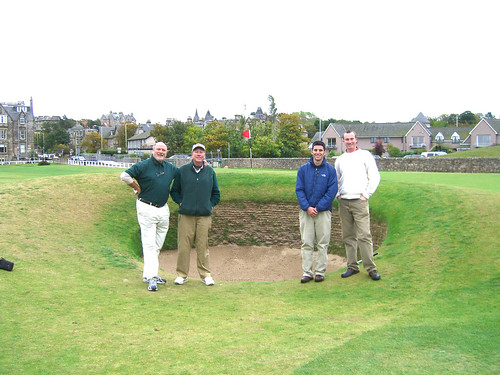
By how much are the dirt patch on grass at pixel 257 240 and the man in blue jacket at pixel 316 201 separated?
16.2ft

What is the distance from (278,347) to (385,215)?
915 centimetres

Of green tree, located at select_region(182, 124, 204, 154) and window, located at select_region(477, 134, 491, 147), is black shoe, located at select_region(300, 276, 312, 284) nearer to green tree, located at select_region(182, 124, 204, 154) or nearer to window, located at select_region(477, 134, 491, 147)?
green tree, located at select_region(182, 124, 204, 154)

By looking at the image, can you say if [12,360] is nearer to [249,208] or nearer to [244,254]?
[244,254]

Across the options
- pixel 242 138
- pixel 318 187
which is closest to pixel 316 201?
pixel 318 187

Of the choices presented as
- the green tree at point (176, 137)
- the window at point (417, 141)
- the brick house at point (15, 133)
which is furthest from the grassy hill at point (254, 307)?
the brick house at point (15, 133)

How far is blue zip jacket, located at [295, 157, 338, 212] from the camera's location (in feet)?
31.8

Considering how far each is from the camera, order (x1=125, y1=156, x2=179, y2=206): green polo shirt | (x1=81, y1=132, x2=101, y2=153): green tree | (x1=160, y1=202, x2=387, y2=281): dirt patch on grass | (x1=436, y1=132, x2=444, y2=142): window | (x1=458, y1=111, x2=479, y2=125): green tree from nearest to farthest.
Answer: (x1=125, y1=156, x2=179, y2=206): green polo shirt
(x1=160, y1=202, x2=387, y2=281): dirt patch on grass
(x1=436, y1=132, x2=444, y2=142): window
(x1=81, y1=132, x2=101, y2=153): green tree
(x1=458, y1=111, x2=479, y2=125): green tree

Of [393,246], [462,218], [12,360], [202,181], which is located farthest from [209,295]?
[462,218]

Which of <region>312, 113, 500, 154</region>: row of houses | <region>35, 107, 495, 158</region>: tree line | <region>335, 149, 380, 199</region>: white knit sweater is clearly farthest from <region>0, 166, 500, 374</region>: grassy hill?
<region>312, 113, 500, 154</region>: row of houses

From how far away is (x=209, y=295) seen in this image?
9.00m

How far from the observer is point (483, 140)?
80.1 metres

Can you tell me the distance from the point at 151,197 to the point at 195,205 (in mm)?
921

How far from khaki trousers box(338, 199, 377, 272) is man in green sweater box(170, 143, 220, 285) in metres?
2.80

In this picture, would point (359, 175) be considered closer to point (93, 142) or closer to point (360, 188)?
point (360, 188)
